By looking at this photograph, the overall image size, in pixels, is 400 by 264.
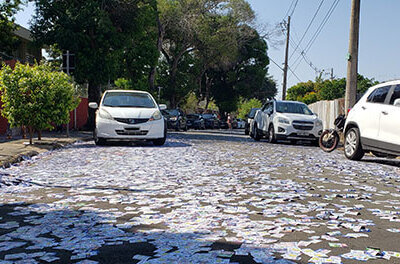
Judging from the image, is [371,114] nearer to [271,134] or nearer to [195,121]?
[271,134]

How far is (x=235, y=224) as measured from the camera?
445cm

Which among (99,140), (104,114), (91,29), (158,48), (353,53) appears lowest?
(99,140)

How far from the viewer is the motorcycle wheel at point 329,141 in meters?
14.2

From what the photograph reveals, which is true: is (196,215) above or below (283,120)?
below

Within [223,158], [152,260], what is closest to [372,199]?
[152,260]

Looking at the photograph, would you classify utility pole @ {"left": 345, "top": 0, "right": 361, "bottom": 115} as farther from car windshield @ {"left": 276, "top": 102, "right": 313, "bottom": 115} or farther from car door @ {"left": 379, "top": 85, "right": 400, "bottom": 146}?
car door @ {"left": 379, "top": 85, "right": 400, "bottom": 146}

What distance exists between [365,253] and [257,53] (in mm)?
59018

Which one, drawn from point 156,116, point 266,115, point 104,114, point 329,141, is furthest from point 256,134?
point 104,114

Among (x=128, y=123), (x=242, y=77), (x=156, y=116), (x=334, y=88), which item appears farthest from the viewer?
(x=242, y=77)

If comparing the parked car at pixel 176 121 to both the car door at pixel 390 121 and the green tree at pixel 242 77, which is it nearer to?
the car door at pixel 390 121

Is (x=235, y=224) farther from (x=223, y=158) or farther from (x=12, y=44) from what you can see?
(x=12, y=44)

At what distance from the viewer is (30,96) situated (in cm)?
1234

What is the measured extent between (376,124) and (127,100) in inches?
298

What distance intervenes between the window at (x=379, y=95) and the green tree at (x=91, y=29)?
13906 millimetres
